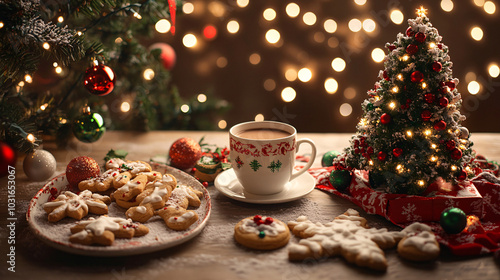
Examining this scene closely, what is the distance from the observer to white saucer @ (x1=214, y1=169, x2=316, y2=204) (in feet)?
3.52

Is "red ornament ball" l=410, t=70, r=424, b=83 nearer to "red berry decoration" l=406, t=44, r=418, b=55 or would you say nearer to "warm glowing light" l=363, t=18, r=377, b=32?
"red berry decoration" l=406, t=44, r=418, b=55

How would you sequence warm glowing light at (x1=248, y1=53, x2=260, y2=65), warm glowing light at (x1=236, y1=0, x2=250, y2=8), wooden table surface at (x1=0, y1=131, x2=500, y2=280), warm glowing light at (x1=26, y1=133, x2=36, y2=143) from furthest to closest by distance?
warm glowing light at (x1=248, y1=53, x2=260, y2=65)
warm glowing light at (x1=236, y1=0, x2=250, y2=8)
warm glowing light at (x1=26, y1=133, x2=36, y2=143)
wooden table surface at (x1=0, y1=131, x2=500, y2=280)

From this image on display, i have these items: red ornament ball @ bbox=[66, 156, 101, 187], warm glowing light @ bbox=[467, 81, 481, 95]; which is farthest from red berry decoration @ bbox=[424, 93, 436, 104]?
warm glowing light @ bbox=[467, 81, 481, 95]

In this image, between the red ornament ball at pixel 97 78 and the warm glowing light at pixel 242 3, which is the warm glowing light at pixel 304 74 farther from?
the red ornament ball at pixel 97 78

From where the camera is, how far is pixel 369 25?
2.13 m

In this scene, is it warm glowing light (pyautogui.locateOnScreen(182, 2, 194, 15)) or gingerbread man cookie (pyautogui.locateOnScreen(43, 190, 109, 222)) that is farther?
warm glowing light (pyautogui.locateOnScreen(182, 2, 194, 15))

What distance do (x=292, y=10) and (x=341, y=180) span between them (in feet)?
4.41

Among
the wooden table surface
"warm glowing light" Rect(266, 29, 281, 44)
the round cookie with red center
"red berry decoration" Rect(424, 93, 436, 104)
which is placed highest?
"warm glowing light" Rect(266, 29, 281, 44)

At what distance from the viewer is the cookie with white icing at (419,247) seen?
2.70 ft

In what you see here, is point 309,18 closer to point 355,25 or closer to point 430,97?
point 355,25

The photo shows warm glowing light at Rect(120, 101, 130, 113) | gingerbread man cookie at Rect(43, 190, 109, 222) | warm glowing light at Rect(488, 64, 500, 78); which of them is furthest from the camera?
warm glowing light at Rect(488, 64, 500, 78)

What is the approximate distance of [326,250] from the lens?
2.78 feet

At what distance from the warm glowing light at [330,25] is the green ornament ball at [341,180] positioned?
126cm

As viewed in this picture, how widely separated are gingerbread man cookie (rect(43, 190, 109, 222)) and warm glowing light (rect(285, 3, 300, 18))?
5.12 feet
